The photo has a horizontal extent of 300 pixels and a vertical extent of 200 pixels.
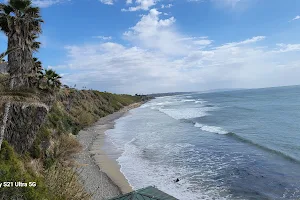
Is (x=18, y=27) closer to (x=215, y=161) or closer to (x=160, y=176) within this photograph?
(x=160, y=176)

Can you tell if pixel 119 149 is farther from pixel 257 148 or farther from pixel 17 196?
pixel 17 196

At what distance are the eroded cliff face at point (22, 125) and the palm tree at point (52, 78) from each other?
2.75m

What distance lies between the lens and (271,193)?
1616cm

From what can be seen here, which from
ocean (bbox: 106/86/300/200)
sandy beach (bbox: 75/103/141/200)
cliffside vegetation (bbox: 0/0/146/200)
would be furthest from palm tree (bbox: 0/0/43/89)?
ocean (bbox: 106/86/300/200)

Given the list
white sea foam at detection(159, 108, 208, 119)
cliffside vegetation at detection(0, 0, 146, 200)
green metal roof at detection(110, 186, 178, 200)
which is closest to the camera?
green metal roof at detection(110, 186, 178, 200)

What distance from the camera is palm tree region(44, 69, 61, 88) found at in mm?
19034

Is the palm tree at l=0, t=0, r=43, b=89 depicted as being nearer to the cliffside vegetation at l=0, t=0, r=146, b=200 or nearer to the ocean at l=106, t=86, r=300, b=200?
the cliffside vegetation at l=0, t=0, r=146, b=200

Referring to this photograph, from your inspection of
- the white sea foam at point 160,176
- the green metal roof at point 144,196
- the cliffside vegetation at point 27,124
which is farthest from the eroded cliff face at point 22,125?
the green metal roof at point 144,196

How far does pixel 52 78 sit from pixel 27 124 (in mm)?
4329

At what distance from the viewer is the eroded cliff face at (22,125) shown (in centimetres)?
1522

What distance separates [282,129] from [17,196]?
118ft

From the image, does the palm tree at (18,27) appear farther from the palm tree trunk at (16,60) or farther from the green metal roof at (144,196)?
the green metal roof at (144,196)

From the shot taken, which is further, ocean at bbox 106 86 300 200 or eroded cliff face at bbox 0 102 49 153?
ocean at bbox 106 86 300 200

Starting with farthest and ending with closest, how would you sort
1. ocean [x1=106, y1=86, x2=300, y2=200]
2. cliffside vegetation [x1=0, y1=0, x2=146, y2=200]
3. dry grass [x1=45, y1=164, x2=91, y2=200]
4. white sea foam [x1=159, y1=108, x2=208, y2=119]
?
white sea foam [x1=159, y1=108, x2=208, y2=119] < ocean [x1=106, y1=86, x2=300, y2=200] < dry grass [x1=45, y1=164, x2=91, y2=200] < cliffside vegetation [x1=0, y1=0, x2=146, y2=200]
